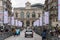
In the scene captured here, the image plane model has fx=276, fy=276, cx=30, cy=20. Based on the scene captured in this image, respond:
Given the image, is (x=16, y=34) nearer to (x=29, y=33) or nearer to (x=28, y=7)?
(x=29, y=33)

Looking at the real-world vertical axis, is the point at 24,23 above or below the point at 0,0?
below

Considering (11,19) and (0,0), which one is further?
(0,0)

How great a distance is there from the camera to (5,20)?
2164 inches

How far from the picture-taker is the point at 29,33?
56406 mm

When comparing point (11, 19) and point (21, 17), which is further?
point (21, 17)

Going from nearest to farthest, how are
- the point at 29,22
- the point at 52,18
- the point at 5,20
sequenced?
the point at 5,20 < the point at 52,18 < the point at 29,22

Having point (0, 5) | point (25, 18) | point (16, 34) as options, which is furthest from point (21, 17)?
point (16, 34)

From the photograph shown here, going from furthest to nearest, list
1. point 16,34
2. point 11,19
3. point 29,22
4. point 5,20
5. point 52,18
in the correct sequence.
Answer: point 29,22, point 52,18, point 11,19, point 16,34, point 5,20

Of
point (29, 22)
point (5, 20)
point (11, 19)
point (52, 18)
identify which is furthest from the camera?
point (29, 22)

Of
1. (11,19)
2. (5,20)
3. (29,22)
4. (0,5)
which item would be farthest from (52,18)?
(29,22)

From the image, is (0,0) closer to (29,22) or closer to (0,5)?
(0,5)

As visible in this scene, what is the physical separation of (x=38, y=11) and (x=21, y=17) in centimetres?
1306

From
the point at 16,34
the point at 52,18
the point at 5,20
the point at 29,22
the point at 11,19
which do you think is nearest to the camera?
the point at 5,20

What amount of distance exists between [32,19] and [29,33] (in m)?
138
